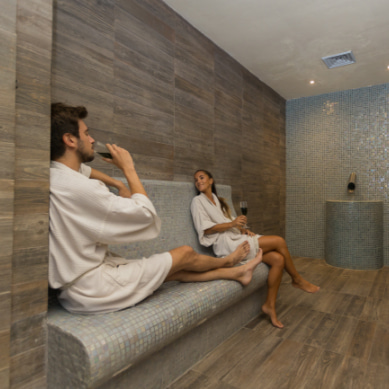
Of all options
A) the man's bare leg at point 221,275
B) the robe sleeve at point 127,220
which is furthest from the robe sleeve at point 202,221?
the robe sleeve at point 127,220

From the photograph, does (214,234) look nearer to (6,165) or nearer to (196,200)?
(196,200)

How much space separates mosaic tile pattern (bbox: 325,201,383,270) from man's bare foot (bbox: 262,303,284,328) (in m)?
2.08

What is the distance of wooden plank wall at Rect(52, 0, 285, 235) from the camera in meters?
1.89

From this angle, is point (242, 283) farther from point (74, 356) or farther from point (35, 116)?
point (35, 116)

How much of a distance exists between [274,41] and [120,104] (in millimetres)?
1870

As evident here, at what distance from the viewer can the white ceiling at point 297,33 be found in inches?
99.0

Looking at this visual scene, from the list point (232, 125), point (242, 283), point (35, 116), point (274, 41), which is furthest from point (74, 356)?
point (274, 41)

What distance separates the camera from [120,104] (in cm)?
212

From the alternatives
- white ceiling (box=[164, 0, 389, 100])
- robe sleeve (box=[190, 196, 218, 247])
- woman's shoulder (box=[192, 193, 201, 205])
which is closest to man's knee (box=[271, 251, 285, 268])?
robe sleeve (box=[190, 196, 218, 247])

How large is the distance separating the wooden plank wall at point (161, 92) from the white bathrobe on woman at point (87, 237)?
2.75 feet

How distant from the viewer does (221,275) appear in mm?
1774

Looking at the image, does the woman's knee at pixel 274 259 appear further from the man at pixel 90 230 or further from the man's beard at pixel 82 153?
the man's beard at pixel 82 153

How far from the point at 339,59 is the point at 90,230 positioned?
348 centimetres

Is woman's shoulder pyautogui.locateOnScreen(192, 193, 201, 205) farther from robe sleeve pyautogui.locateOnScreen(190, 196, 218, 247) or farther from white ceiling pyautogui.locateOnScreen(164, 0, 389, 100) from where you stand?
white ceiling pyautogui.locateOnScreen(164, 0, 389, 100)
